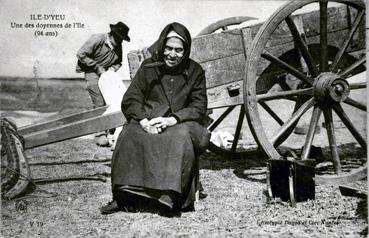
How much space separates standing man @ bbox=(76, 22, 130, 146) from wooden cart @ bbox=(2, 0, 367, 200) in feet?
7.64

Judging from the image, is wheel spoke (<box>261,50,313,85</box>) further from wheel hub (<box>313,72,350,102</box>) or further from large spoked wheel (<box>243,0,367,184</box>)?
wheel hub (<box>313,72,350,102</box>)

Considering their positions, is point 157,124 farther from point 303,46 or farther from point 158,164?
point 303,46

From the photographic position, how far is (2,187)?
3.77 meters

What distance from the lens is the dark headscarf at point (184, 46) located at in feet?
11.5

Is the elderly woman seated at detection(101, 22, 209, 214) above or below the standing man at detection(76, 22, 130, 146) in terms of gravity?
below

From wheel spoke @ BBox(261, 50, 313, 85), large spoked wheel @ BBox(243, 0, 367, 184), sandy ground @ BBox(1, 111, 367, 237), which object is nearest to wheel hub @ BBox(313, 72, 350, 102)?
large spoked wheel @ BBox(243, 0, 367, 184)

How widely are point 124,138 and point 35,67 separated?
3.45 metres

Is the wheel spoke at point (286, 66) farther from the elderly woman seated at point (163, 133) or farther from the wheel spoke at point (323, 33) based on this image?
the elderly woman seated at point (163, 133)

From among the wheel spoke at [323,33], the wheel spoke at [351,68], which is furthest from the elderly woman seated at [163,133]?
the wheel spoke at [351,68]

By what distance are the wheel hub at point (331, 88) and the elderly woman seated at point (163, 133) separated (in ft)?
3.62

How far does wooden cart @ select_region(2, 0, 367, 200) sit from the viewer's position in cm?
375

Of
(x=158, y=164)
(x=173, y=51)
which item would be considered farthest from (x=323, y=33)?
(x=158, y=164)

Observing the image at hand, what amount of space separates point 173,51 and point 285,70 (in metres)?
1.19

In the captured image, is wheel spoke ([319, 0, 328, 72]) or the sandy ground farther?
wheel spoke ([319, 0, 328, 72])
